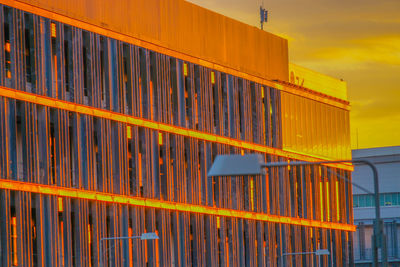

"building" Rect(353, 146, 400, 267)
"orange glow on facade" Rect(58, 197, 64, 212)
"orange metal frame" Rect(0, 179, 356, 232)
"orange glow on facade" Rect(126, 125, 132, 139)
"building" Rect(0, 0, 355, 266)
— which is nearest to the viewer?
"orange metal frame" Rect(0, 179, 356, 232)

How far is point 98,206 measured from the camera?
222 ft

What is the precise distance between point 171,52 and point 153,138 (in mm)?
6098

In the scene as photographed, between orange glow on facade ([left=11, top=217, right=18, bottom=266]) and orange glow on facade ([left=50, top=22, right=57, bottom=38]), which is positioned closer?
orange glow on facade ([left=11, top=217, right=18, bottom=266])

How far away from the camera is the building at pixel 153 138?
204 feet

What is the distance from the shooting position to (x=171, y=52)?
249 ft

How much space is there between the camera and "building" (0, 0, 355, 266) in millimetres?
62281

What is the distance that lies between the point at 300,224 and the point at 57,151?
106 ft

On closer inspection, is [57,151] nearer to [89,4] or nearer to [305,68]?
[89,4]

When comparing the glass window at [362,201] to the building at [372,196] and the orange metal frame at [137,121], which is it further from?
the orange metal frame at [137,121]

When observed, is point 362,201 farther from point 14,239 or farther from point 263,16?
point 14,239

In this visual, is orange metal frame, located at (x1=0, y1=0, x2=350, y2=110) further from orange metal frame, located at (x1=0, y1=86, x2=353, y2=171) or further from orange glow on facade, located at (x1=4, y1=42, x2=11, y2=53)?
orange metal frame, located at (x1=0, y1=86, x2=353, y2=171)

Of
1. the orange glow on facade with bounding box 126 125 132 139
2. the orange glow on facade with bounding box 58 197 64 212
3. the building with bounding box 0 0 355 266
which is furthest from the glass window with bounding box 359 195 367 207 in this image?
the orange glow on facade with bounding box 58 197 64 212

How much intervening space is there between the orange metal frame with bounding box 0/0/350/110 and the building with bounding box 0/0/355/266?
0.11 meters

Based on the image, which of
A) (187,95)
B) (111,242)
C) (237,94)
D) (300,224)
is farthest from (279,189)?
(111,242)
